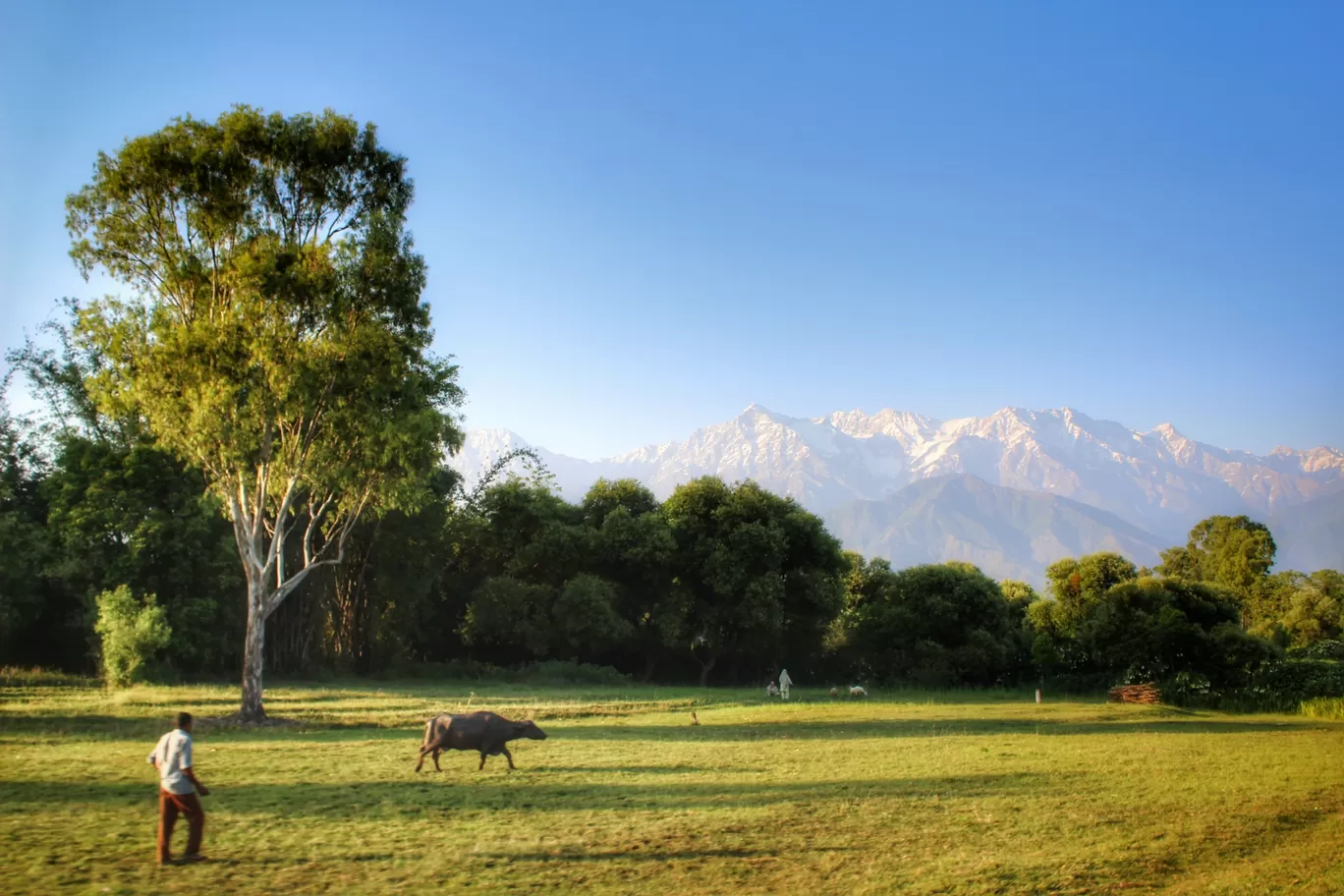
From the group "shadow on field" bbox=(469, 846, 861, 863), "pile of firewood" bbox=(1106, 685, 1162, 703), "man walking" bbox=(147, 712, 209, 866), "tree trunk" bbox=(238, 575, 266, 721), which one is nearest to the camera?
"man walking" bbox=(147, 712, 209, 866)

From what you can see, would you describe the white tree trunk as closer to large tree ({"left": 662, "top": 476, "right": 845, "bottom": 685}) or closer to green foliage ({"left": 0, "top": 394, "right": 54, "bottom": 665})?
green foliage ({"left": 0, "top": 394, "right": 54, "bottom": 665})

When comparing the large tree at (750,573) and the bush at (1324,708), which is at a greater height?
the large tree at (750,573)

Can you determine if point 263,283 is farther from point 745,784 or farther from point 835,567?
point 835,567

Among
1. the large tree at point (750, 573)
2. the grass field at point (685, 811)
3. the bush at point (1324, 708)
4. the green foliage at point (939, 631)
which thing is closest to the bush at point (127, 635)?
the grass field at point (685, 811)

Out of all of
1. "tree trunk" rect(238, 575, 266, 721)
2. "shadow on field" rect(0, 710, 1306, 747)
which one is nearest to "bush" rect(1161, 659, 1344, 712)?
"shadow on field" rect(0, 710, 1306, 747)

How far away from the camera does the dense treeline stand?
35969 mm

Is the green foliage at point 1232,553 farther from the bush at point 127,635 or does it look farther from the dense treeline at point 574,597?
the bush at point 127,635

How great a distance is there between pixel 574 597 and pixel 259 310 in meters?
24.6

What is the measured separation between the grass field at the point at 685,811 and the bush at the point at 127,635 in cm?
777

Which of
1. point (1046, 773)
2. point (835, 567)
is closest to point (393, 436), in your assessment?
point (1046, 773)

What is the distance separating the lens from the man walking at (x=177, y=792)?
9602 millimetres

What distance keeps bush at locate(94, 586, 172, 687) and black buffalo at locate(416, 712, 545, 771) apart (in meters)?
20.6

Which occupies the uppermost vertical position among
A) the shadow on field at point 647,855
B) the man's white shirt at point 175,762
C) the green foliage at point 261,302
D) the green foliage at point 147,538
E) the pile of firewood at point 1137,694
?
the green foliage at point 261,302

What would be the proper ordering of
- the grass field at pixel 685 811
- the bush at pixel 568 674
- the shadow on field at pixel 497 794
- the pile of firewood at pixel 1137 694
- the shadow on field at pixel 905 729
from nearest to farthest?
the grass field at pixel 685 811
the shadow on field at pixel 497 794
the shadow on field at pixel 905 729
the pile of firewood at pixel 1137 694
the bush at pixel 568 674
